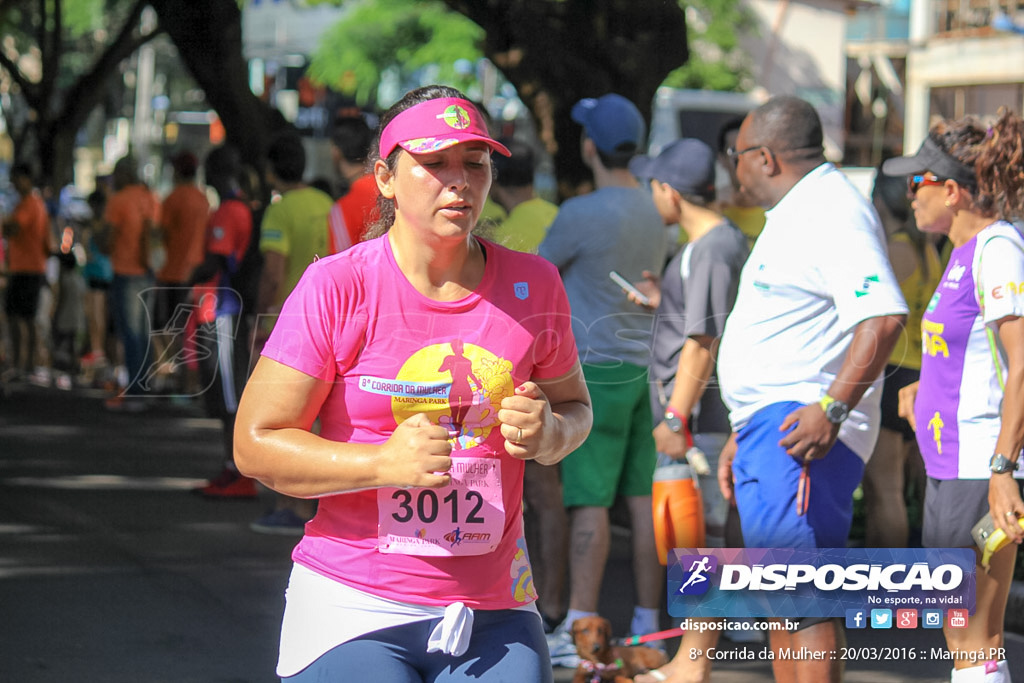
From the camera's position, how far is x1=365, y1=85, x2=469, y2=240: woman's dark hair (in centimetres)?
294

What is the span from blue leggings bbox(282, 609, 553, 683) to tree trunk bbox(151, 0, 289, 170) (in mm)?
10725

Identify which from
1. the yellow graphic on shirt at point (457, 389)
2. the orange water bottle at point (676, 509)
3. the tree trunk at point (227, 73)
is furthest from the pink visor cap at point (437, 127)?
the tree trunk at point (227, 73)

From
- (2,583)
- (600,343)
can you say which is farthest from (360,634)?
(2,583)

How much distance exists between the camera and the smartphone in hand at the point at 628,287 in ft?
18.9

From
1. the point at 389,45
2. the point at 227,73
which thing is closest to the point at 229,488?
the point at 227,73

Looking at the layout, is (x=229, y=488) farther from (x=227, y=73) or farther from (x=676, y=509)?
(x=227, y=73)

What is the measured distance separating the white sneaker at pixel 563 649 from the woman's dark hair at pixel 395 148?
281 cm

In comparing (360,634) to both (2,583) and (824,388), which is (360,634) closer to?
(824,388)

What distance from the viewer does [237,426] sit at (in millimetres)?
2842

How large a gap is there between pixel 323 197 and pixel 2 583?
254 cm

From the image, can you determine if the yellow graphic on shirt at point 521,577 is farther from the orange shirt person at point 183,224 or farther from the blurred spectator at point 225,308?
the orange shirt person at point 183,224

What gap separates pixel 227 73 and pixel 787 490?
10.0m

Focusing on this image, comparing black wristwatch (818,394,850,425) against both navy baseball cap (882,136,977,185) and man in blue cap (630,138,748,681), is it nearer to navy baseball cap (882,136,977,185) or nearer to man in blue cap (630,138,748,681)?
navy baseball cap (882,136,977,185)

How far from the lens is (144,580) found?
6785mm
